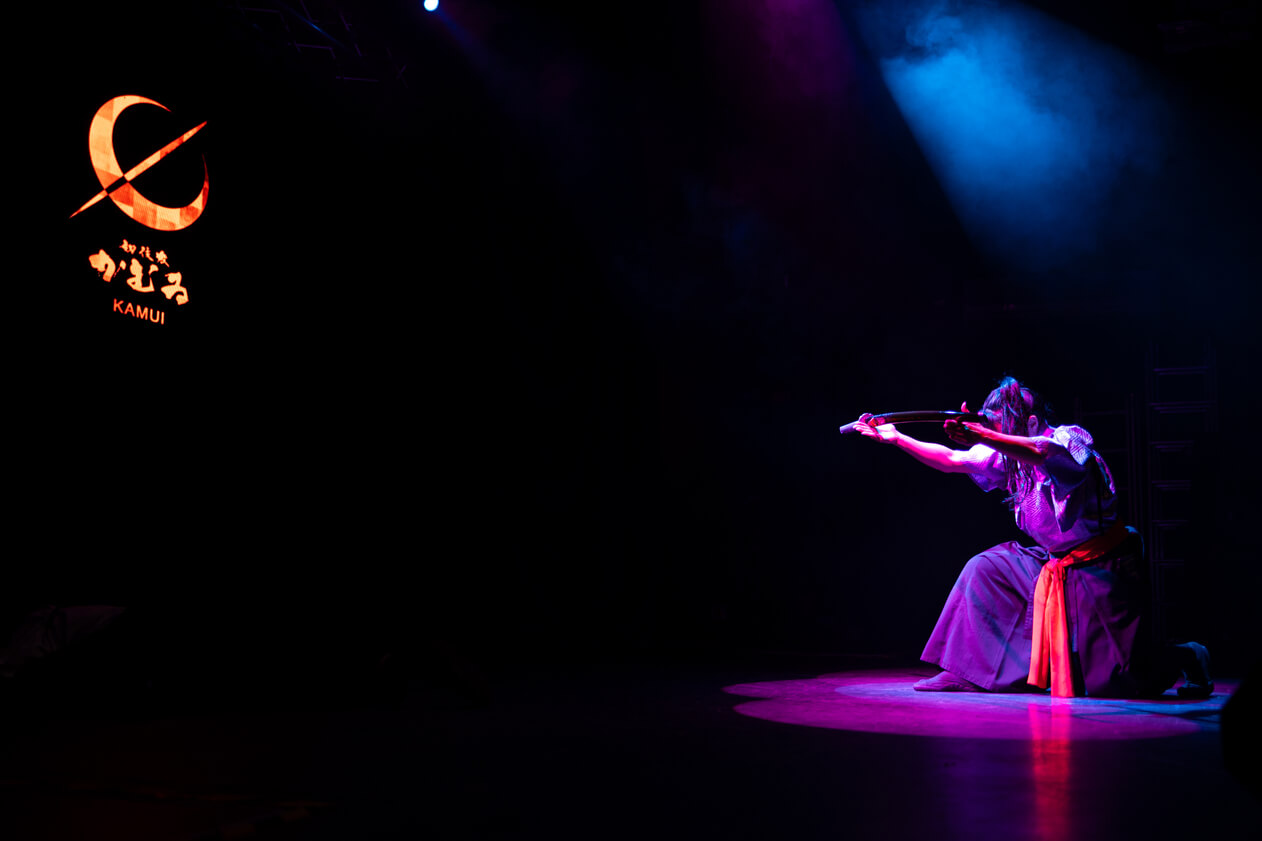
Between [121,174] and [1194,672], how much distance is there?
181 inches

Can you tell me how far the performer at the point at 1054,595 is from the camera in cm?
364

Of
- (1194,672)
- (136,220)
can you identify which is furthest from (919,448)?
(136,220)

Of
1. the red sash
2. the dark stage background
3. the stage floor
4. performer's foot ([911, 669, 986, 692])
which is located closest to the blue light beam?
the dark stage background

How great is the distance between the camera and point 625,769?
2.19m

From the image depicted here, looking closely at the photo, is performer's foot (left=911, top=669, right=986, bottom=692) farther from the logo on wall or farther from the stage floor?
the logo on wall

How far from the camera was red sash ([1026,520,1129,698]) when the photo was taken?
12.0 ft

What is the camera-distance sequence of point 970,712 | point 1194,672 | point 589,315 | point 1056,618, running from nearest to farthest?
point 970,712
point 1194,672
point 1056,618
point 589,315

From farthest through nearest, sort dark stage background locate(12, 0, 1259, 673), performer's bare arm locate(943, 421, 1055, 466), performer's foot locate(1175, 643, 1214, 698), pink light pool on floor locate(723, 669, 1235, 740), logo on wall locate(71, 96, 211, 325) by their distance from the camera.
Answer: dark stage background locate(12, 0, 1259, 673) → logo on wall locate(71, 96, 211, 325) → performer's bare arm locate(943, 421, 1055, 466) → performer's foot locate(1175, 643, 1214, 698) → pink light pool on floor locate(723, 669, 1235, 740)

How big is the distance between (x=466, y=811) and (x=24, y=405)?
9.19 feet

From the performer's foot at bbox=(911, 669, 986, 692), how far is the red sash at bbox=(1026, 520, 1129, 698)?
0.22m

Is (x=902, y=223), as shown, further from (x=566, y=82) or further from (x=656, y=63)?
(x=566, y=82)

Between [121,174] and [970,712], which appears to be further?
[121,174]

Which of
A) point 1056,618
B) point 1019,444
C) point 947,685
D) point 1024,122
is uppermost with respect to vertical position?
point 1024,122

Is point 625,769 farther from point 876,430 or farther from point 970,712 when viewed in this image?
point 876,430
